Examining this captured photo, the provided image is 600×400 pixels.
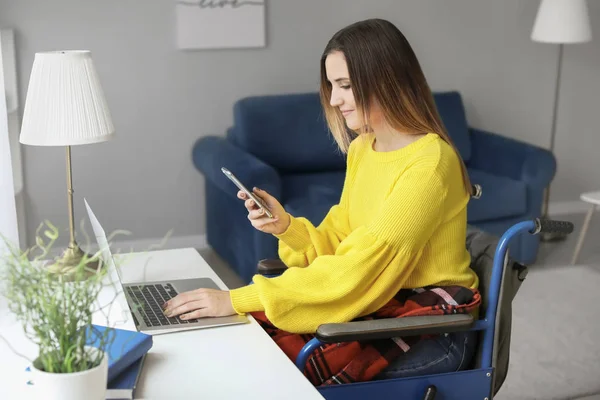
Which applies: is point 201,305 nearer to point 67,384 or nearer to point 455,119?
point 67,384

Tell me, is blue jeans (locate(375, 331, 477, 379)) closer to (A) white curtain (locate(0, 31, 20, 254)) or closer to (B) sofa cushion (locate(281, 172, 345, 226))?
(A) white curtain (locate(0, 31, 20, 254))

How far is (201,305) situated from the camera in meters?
1.80

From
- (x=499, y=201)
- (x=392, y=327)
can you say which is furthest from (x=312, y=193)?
(x=392, y=327)

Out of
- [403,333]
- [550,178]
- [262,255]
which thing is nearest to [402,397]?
[403,333]

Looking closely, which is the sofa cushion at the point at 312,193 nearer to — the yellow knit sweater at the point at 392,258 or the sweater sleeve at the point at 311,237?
the sweater sleeve at the point at 311,237

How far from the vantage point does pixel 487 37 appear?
15.9 ft

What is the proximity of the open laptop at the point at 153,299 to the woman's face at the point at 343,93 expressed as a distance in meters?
0.49

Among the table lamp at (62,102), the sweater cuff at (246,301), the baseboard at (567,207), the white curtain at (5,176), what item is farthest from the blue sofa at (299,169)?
the sweater cuff at (246,301)

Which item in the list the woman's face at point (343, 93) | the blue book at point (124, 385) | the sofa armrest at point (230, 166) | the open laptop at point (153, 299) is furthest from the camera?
the sofa armrest at point (230, 166)

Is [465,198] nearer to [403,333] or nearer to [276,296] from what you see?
[403,333]

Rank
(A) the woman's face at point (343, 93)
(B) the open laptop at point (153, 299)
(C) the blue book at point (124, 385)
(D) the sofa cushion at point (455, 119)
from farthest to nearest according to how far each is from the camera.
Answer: (D) the sofa cushion at point (455, 119)
(A) the woman's face at point (343, 93)
(B) the open laptop at point (153, 299)
(C) the blue book at point (124, 385)

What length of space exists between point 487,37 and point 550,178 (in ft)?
3.58

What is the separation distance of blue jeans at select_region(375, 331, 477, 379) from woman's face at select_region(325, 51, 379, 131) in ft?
1.66

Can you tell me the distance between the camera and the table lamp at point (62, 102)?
199 centimetres
